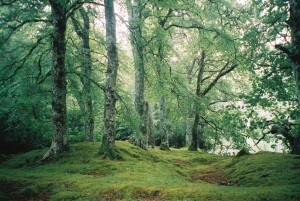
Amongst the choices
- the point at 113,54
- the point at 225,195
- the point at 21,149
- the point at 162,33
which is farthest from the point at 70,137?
the point at 225,195

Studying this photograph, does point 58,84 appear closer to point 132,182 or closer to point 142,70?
point 142,70

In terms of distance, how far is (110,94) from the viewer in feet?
33.6

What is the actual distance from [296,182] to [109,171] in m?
5.67

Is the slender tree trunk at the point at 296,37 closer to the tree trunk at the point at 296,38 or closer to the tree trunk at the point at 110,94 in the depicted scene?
the tree trunk at the point at 296,38

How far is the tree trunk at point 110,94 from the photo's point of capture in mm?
10062

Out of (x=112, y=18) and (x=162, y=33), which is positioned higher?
(x=112, y=18)

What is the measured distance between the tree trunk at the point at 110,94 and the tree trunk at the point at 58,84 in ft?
6.33

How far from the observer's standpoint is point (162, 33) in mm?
10672

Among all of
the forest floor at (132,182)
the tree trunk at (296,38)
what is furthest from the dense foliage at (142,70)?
the tree trunk at (296,38)

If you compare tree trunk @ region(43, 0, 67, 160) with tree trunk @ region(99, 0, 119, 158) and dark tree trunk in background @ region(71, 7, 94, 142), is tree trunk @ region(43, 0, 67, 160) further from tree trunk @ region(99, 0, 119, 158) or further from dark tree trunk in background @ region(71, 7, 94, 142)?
tree trunk @ region(99, 0, 119, 158)

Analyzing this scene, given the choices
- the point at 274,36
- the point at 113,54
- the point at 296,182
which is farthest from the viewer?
the point at 113,54

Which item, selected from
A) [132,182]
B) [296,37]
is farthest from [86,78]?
[296,37]

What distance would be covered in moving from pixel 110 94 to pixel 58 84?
2453mm

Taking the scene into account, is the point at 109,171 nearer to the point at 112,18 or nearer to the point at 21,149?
the point at 112,18
